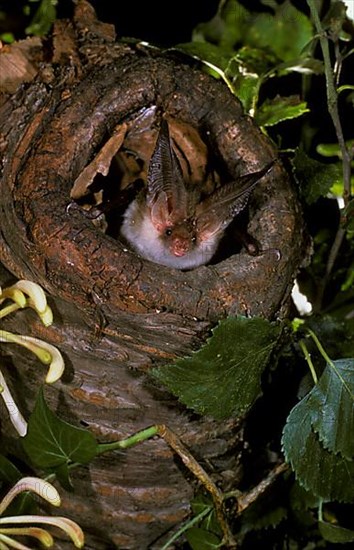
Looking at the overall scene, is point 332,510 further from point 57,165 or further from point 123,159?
point 57,165

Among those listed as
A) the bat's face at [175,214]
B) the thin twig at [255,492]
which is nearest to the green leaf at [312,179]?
the bat's face at [175,214]

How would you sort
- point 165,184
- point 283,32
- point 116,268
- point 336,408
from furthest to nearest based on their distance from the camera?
point 283,32, point 165,184, point 336,408, point 116,268

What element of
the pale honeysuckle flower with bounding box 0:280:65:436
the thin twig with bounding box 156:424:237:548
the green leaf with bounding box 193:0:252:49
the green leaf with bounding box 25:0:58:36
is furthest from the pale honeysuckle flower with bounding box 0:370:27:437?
the green leaf with bounding box 193:0:252:49

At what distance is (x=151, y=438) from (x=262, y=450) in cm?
41

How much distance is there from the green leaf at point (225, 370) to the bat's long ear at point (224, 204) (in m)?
0.21

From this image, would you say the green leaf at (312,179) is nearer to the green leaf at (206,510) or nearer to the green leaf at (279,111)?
the green leaf at (279,111)

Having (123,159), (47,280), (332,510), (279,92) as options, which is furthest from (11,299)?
(279,92)

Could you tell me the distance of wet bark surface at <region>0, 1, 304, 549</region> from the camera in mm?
1140

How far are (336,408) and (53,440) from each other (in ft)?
1.33

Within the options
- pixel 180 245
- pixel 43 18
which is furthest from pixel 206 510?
pixel 43 18

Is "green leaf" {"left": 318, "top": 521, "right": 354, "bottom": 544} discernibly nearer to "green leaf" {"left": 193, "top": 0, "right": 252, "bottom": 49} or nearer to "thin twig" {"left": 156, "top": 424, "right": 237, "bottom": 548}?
"thin twig" {"left": 156, "top": 424, "right": 237, "bottom": 548}

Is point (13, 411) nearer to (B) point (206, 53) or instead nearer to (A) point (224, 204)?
(A) point (224, 204)

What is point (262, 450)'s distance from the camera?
5.34ft

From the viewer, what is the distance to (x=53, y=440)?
1153mm
